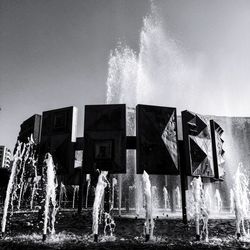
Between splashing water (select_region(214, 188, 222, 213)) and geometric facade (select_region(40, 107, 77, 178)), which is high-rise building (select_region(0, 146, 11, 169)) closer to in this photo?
splashing water (select_region(214, 188, 222, 213))

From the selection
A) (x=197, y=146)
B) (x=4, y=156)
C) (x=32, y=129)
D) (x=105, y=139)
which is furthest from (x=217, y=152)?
(x=4, y=156)

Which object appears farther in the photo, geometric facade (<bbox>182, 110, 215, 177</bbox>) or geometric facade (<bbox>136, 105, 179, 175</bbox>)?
geometric facade (<bbox>182, 110, 215, 177</bbox>)

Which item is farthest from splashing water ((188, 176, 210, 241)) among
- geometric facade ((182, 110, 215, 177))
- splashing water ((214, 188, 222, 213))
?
splashing water ((214, 188, 222, 213))


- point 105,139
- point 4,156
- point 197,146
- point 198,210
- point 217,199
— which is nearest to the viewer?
point 198,210

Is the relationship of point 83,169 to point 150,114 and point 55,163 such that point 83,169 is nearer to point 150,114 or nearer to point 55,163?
point 55,163

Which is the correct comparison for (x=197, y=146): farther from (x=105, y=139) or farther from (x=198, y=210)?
(x=105, y=139)

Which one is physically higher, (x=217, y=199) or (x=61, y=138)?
(x=61, y=138)

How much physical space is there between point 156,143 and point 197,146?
2.54 meters

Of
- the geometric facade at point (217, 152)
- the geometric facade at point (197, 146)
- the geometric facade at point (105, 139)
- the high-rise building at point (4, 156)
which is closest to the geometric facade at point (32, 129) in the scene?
the geometric facade at point (105, 139)

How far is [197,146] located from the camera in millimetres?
15391

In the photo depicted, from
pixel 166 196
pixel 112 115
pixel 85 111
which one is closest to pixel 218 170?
pixel 112 115

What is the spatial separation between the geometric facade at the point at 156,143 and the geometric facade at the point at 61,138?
13.2 feet

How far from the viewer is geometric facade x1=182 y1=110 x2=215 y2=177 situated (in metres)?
15.1

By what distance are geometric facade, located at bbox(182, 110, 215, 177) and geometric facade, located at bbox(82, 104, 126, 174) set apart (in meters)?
3.64
